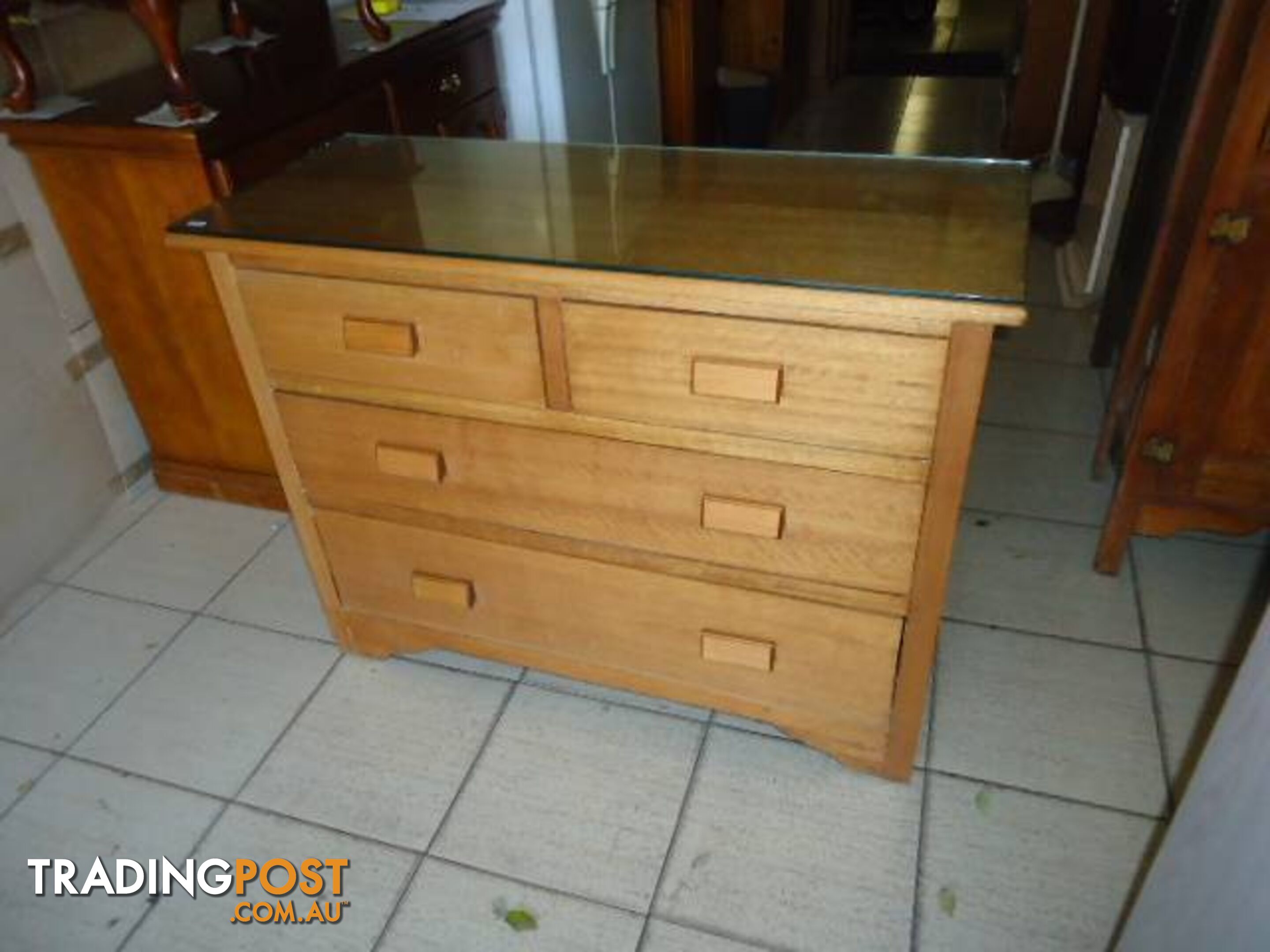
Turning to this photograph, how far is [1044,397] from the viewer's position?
7.77 feet

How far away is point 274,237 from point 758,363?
2.18ft

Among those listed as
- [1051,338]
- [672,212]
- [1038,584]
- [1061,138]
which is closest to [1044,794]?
[1038,584]

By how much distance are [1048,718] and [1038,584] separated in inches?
13.6

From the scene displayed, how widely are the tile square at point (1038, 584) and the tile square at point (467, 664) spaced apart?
809 mm

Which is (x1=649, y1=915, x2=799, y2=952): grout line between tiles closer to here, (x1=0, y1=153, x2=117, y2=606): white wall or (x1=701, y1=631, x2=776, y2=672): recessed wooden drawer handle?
(x1=701, y1=631, x2=776, y2=672): recessed wooden drawer handle

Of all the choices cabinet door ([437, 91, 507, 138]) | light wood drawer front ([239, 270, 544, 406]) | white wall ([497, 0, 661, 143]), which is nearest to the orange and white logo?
light wood drawer front ([239, 270, 544, 406])

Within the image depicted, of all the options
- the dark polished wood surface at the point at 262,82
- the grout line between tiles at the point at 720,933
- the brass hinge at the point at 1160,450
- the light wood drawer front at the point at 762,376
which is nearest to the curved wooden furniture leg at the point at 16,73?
the dark polished wood surface at the point at 262,82

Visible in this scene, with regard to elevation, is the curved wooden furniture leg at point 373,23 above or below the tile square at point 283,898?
above

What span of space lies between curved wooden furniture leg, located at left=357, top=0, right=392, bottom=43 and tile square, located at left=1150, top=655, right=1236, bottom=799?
198 centimetres

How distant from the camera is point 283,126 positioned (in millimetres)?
1744

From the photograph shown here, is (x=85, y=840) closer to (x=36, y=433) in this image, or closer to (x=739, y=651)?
(x=36, y=433)

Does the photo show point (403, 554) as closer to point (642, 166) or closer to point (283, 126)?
point (642, 166)

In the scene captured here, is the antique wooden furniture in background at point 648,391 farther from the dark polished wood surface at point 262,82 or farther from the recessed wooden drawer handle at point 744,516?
the dark polished wood surface at point 262,82

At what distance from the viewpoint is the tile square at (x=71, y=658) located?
1659 millimetres
